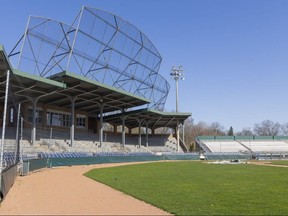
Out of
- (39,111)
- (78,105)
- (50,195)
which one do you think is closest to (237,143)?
(78,105)

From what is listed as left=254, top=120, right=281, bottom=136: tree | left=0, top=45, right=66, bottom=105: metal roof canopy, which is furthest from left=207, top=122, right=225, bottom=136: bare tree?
left=0, top=45, right=66, bottom=105: metal roof canopy

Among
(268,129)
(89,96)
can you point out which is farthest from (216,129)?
(89,96)

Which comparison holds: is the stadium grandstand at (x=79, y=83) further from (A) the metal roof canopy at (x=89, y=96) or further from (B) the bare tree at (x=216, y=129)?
(B) the bare tree at (x=216, y=129)

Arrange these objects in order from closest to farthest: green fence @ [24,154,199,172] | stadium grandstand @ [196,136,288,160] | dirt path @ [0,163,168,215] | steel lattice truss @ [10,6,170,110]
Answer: dirt path @ [0,163,168,215] < green fence @ [24,154,199,172] < steel lattice truss @ [10,6,170,110] < stadium grandstand @ [196,136,288,160]

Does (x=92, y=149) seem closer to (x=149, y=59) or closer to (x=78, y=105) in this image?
(x=78, y=105)

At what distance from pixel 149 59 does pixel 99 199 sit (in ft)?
217

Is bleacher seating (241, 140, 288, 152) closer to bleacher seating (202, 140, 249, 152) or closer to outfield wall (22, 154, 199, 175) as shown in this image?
bleacher seating (202, 140, 249, 152)

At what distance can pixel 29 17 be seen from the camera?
177ft

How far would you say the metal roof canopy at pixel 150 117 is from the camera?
71.4 m

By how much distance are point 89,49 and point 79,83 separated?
9.98 meters

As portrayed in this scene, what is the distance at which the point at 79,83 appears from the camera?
4922 cm

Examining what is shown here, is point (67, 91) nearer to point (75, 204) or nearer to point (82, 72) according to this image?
point (82, 72)

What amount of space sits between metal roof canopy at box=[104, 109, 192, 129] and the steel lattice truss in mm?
5081

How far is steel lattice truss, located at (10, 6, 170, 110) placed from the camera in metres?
53.2
